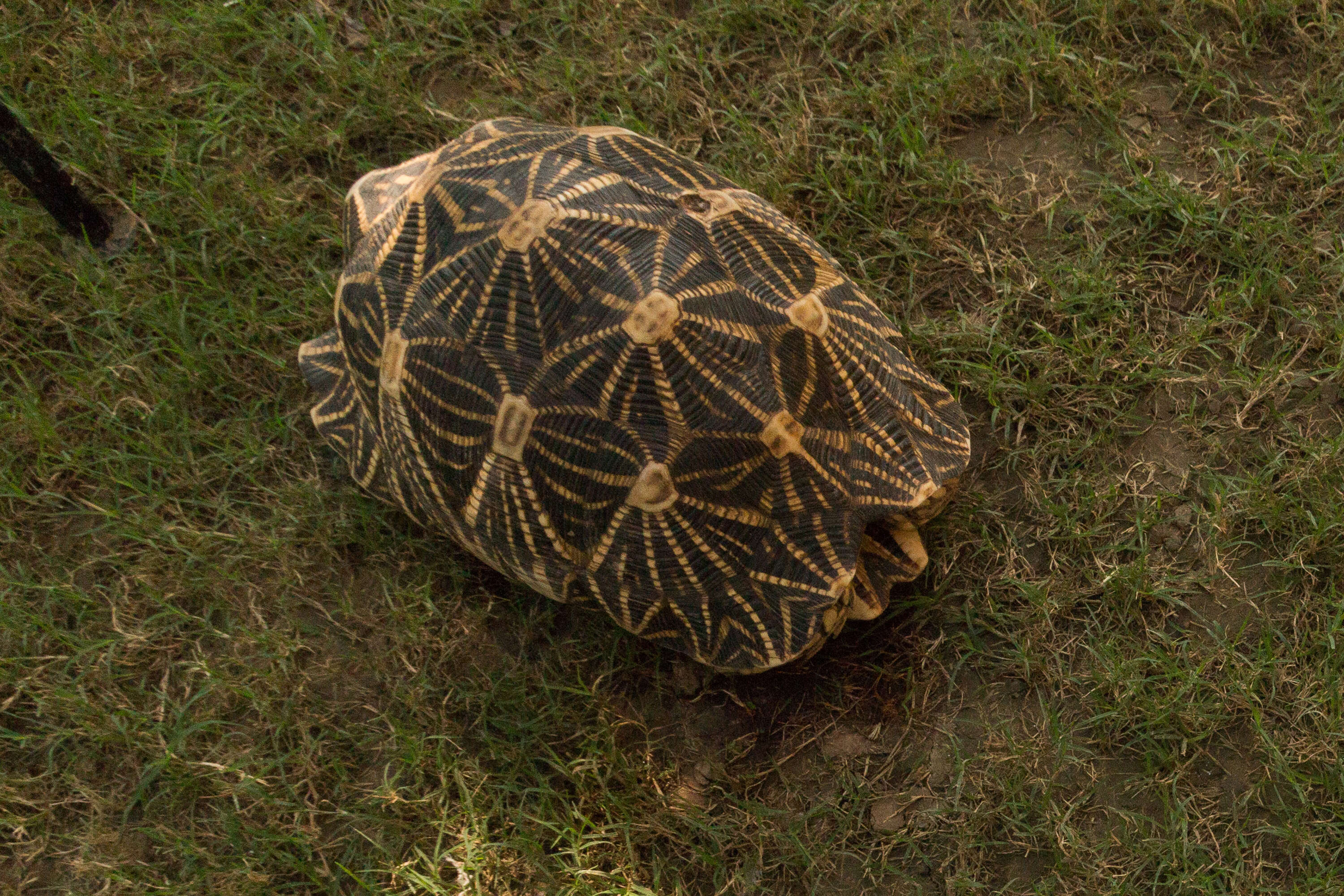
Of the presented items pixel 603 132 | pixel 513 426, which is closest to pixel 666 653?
pixel 513 426

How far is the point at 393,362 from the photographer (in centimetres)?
280

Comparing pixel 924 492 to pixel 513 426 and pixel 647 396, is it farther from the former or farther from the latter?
pixel 513 426

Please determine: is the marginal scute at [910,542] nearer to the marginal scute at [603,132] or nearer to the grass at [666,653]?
the grass at [666,653]

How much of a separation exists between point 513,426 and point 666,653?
32.2 inches

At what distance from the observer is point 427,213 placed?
2.77m

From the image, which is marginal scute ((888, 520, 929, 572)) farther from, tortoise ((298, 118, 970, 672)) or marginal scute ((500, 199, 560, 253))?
marginal scute ((500, 199, 560, 253))

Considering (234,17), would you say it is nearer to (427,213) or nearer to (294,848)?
(427,213)

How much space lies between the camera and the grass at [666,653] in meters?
2.96

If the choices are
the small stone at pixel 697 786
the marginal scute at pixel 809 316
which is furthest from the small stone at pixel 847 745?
the marginal scute at pixel 809 316

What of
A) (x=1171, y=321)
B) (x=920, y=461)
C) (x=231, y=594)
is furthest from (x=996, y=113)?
(x=231, y=594)

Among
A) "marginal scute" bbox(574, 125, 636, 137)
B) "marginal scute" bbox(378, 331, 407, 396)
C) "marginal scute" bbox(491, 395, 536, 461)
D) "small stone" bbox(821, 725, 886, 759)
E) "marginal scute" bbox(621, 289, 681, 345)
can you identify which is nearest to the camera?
"marginal scute" bbox(621, 289, 681, 345)

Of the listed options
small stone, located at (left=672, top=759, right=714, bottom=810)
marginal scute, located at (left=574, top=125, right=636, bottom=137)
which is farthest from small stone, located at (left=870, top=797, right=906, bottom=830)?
marginal scute, located at (left=574, top=125, right=636, bottom=137)

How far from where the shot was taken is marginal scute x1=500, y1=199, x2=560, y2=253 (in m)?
2.57

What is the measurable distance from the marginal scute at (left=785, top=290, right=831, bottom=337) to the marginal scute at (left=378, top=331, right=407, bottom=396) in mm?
862
